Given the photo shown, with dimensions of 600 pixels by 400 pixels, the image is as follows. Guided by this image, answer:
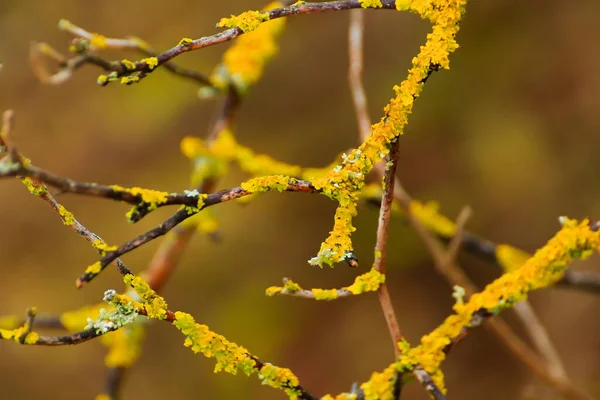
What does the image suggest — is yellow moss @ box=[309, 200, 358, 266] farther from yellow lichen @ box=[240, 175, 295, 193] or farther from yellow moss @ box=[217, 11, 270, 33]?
yellow moss @ box=[217, 11, 270, 33]

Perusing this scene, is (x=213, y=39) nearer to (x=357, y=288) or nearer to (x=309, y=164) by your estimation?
(x=357, y=288)

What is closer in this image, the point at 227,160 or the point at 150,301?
the point at 150,301

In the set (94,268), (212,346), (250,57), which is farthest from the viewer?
(250,57)

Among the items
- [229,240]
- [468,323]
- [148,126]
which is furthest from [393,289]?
[468,323]

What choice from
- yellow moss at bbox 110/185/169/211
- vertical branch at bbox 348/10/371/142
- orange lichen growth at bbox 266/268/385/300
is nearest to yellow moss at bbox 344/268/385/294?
orange lichen growth at bbox 266/268/385/300

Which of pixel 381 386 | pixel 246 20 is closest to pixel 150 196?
pixel 246 20

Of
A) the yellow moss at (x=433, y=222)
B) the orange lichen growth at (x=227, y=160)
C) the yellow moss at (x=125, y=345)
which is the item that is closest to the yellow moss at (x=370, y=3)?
the orange lichen growth at (x=227, y=160)
